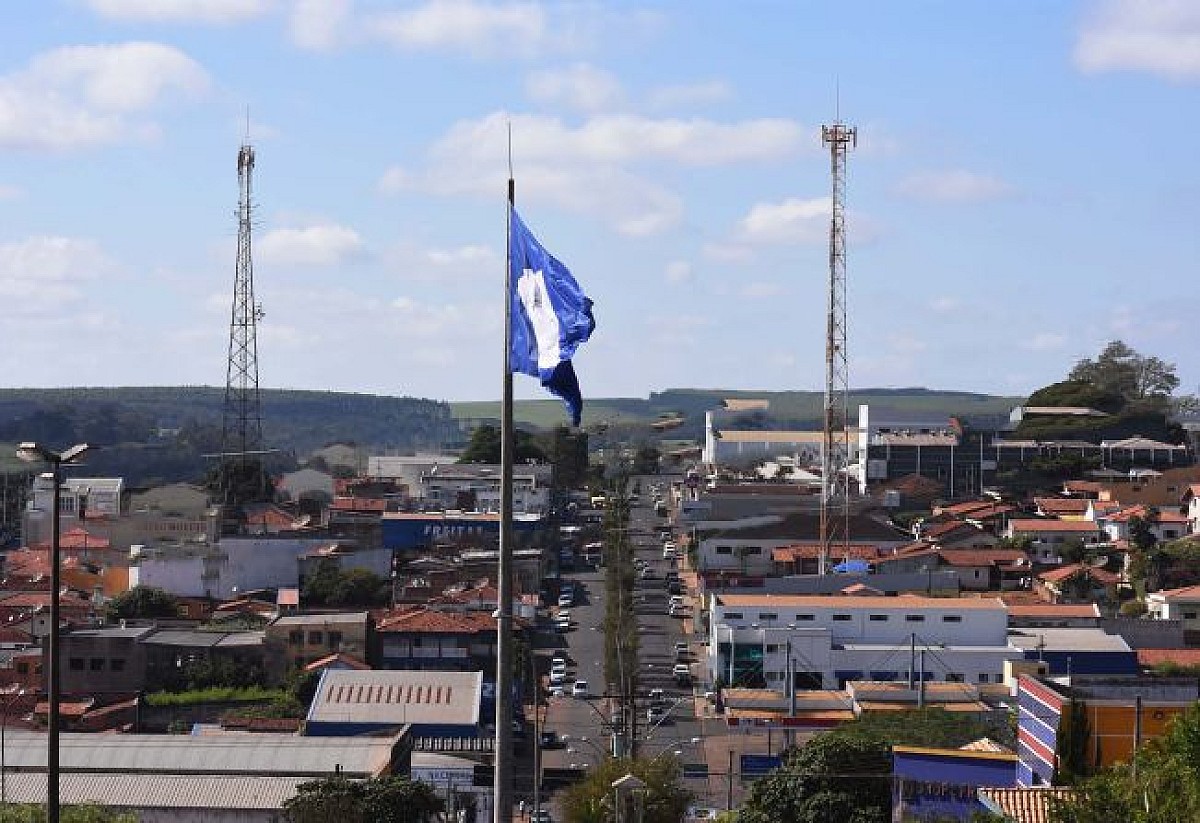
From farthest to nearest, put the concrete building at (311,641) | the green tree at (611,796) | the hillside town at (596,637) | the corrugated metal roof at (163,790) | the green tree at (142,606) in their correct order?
the green tree at (142,606), the concrete building at (311,641), the hillside town at (596,637), the green tree at (611,796), the corrugated metal roof at (163,790)

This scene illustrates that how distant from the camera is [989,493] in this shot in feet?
245

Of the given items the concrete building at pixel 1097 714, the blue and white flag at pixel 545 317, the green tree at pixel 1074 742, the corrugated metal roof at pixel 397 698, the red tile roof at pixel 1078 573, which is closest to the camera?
the blue and white flag at pixel 545 317

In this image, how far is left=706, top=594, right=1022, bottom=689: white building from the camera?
41.2 m

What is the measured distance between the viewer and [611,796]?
1011 inches

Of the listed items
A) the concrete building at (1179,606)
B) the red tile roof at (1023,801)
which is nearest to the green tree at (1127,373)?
the concrete building at (1179,606)

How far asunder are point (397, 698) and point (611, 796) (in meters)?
9.57

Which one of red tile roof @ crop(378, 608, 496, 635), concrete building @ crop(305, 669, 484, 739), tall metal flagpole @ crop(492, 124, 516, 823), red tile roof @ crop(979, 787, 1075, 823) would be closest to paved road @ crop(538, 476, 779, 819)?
concrete building @ crop(305, 669, 484, 739)

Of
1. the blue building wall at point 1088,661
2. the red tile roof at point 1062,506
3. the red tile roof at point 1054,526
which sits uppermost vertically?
the red tile roof at point 1062,506

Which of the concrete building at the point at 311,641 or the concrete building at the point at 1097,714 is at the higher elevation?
the concrete building at the point at 1097,714

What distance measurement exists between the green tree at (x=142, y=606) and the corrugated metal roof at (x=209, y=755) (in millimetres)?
16097

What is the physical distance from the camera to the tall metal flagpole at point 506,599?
33.7 feet

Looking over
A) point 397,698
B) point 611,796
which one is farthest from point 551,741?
point 611,796

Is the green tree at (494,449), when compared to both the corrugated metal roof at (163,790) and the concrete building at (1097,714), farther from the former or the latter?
the concrete building at (1097,714)

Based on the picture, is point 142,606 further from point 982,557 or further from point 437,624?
point 982,557
